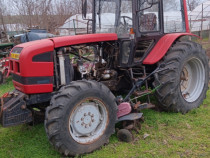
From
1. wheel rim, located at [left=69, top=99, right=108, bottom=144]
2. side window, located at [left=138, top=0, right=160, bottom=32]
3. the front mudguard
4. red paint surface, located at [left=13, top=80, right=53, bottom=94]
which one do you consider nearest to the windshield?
side window, located at [left=138, top=0, right=160, bottom=32]

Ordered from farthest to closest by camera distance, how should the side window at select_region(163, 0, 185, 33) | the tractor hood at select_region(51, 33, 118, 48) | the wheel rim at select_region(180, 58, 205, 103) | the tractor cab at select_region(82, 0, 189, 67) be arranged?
1. the wheel rim at select_region(180, 58, 205, 103)
2. the side window at select_region(163, 0, 185, 33)
3. the tractor cab at select_region(82, 0, 189, 67)
4. the tractor hood at select_region(51, 33, 118, 48)

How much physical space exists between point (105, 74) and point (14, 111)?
1.62m

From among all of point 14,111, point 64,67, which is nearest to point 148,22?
point 64,67

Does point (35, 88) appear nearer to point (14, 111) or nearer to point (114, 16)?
point (14, 111)

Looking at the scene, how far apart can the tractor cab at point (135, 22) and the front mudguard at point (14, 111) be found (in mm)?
1780

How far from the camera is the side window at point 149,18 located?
3.93 meters

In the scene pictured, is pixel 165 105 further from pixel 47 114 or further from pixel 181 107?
pixel 47 114

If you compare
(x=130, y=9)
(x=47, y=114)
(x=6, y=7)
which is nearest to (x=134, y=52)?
(x=130, y=9)

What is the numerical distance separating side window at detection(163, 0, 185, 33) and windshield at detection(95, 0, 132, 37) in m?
0.76

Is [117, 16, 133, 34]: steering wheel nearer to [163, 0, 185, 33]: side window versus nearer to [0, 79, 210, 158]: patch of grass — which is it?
[163, 0, 185, 33]: side window

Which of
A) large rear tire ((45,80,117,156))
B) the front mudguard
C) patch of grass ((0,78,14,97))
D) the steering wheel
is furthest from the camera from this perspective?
patch of grass ((0,78,14,97))

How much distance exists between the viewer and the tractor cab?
387 centimetres

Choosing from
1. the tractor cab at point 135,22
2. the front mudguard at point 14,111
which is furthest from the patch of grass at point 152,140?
the tractor cab at point 135,22

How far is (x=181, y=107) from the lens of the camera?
4.14m
